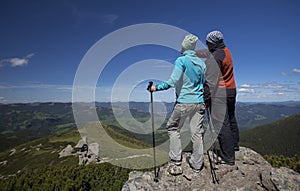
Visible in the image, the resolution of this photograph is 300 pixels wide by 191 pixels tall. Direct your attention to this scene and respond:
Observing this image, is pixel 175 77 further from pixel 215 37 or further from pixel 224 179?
pixel 224 179

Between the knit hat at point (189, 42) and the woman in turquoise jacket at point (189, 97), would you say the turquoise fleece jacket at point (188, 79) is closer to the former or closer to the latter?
the woman in turquoise jacket at point (189, 97)

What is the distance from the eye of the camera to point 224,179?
5.52m

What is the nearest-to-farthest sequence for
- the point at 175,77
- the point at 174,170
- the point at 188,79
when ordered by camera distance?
1. the point at 175,77
2. the point at 188,79
3. the point at 174,170

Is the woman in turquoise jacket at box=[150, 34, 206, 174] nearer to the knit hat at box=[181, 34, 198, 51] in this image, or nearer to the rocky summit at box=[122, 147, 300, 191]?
the knit hat at box=[181, 34, 198, 51]

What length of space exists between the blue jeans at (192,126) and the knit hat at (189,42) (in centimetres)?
163

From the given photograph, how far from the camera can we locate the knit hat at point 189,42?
5441 millimetres

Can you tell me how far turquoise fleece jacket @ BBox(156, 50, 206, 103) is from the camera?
5250 millimetres

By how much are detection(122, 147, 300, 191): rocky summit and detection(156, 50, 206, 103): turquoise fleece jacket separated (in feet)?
7.04

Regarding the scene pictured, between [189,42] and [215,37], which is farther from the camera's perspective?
[215,37]

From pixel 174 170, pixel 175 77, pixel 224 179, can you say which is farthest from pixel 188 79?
pixel 224 179

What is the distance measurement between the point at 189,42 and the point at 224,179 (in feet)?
13.2

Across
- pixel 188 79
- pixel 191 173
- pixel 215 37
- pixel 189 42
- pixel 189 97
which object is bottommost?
pixel 191 173

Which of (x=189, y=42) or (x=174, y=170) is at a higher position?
(x=189, y=42)

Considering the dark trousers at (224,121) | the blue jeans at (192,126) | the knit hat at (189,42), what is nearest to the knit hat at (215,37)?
the knit hat at (189,42)
